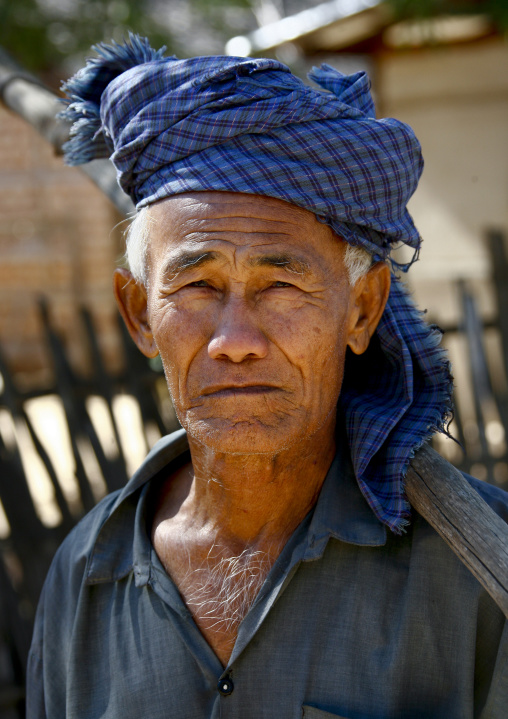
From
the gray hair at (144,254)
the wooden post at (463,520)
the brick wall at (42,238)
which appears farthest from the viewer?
the brick wall at (42,238)

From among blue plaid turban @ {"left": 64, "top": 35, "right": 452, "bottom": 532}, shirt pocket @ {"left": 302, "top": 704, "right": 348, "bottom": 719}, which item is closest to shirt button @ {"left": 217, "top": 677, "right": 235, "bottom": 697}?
shirt pocket @ {"left": 302, "top": 704, "right": 348, "bottom": 719}

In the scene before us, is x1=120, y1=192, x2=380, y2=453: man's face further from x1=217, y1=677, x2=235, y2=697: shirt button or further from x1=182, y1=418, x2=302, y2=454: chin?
x1=217, y1=677, x2=235, y2=697: shirt button

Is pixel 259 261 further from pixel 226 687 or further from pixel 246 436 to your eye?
pixel 226 687

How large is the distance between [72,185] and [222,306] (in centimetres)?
758

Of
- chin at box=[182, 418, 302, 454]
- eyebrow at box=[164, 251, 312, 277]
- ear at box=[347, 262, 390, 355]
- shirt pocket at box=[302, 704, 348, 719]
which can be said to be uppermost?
eyebrow at box=[164, 251, 312, 277]

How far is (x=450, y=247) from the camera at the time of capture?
6887mm

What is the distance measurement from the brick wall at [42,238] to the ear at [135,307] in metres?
6.80

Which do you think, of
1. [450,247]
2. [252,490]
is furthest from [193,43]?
Answer: [252,490]

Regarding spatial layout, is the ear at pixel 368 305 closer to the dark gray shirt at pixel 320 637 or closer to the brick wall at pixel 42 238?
the dark gray shirt at pixel 320 637

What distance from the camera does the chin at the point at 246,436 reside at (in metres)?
1.72

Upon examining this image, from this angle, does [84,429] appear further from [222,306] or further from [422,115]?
[422,115]

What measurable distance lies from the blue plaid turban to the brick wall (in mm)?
7109

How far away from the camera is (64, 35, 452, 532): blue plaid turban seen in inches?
65.7

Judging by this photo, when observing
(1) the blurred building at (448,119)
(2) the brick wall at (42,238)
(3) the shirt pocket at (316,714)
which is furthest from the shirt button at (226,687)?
(2) the brick wall at (42,238)
